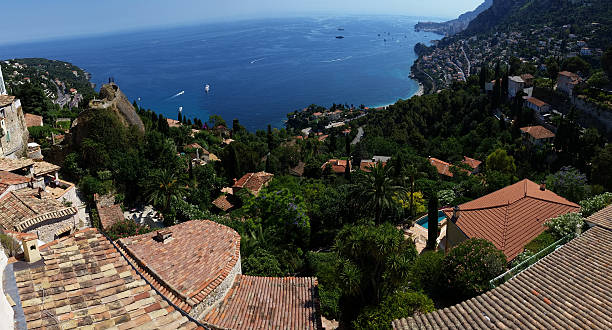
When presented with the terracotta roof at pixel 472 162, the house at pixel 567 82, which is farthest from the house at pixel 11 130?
the house at pixel 567 82

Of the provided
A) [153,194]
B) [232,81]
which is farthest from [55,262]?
[232,81]

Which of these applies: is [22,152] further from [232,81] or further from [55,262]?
[232,81]

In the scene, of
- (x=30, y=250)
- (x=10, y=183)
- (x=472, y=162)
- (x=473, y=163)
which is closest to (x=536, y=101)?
(x=472, y=162)

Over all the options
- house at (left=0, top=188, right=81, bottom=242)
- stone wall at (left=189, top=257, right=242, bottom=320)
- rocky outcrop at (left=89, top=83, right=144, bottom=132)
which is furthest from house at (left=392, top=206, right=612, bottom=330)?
rocky outcrop at (left=89, top=83, right=144, bottom=132)

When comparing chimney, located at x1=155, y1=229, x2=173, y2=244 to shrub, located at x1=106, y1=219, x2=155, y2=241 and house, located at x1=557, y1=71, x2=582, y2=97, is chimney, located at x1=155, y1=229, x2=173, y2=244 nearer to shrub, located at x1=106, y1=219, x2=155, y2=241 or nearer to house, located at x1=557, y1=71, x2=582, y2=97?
shrub, located at x1=106, y1=219, x2=155, y2=241

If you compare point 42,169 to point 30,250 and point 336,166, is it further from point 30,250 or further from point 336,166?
point 336,166

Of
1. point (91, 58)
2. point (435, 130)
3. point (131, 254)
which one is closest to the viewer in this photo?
point (131, 254)

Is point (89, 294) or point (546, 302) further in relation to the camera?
point (546, 302)

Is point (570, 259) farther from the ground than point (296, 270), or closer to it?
farther from the ground
